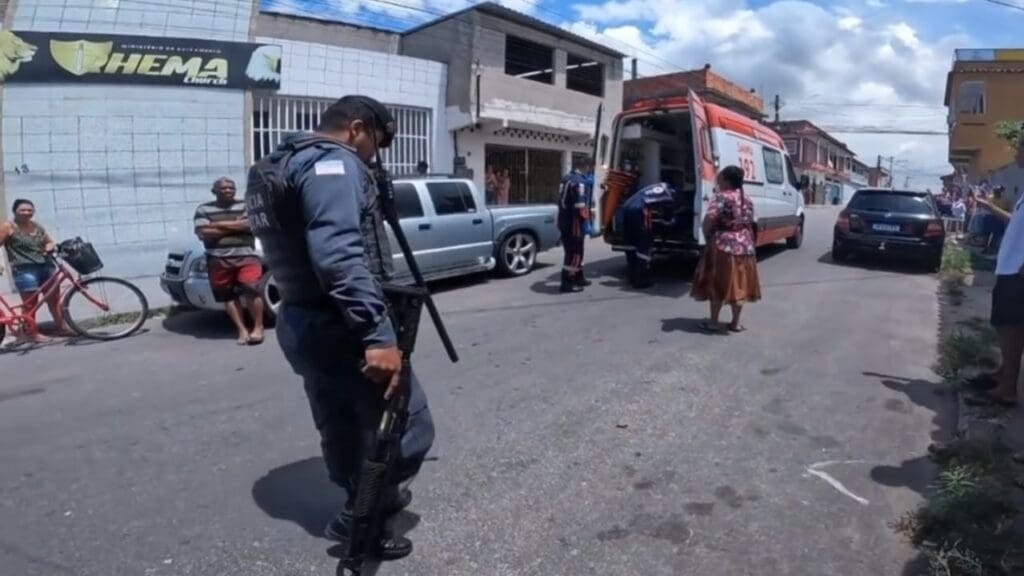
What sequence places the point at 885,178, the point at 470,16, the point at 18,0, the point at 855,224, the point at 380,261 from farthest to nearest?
the point at 885,178
the point at 470,16
the point at 855,224
the point at 18,0
the point at 380,261

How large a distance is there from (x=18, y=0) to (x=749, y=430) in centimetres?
1190

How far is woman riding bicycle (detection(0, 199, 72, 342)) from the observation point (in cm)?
754

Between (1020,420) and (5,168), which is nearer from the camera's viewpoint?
(1020,420)

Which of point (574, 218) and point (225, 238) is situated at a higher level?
point (574, 218)

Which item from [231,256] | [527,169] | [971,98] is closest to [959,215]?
[527,169]

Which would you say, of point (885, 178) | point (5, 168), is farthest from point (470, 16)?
point (885, 178)

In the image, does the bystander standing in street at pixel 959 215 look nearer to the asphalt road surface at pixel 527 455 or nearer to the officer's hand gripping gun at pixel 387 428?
the asphalt road surface at pixel 527 455

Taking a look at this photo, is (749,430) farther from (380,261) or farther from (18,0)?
(18,0)

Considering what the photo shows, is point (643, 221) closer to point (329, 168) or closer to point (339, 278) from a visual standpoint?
point (329, 168)

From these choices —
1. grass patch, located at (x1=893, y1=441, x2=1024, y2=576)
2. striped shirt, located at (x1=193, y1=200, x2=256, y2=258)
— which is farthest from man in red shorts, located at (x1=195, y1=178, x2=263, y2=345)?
grass patch, located at (x1=893, y1=441, x2=1024, y2=576)

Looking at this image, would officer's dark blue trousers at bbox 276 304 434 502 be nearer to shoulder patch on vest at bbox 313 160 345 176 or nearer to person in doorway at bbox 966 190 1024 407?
shoulder patch on vest at bbox 313 160 345 176

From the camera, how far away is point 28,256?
7.62m

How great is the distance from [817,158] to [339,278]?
186 feet

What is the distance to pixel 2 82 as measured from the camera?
10633 mm
